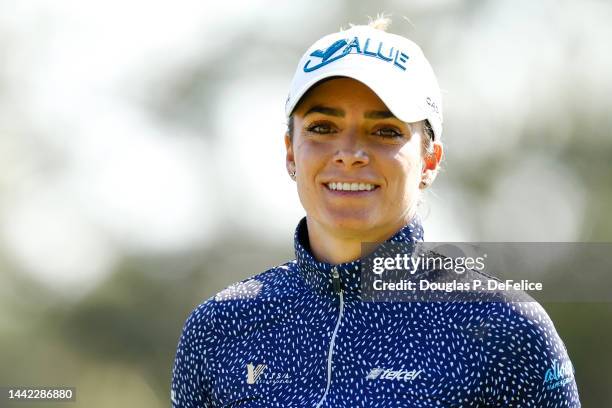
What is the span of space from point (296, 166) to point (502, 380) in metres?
1.00

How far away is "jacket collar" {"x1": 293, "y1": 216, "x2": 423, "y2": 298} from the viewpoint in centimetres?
471

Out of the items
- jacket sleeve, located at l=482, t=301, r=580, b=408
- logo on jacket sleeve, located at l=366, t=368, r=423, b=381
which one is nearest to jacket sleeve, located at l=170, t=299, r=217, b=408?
logo on jacket sleeve, located at l=366, t=368, r=423, b=381

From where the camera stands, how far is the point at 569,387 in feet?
15.0

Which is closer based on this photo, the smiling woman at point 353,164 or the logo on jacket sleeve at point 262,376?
the smiling woman at point 353,164

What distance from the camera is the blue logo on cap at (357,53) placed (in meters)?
4.78

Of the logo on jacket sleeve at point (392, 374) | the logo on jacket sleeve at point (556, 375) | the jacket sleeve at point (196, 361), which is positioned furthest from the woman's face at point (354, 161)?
the logo on jacket sleeve at point (556, 375)

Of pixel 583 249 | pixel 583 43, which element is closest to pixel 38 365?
pixel 583 249

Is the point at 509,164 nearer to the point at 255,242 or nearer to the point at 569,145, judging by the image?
the point at 569,145

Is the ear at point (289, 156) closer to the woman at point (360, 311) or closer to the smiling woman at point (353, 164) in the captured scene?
the woman at point (360, 311)

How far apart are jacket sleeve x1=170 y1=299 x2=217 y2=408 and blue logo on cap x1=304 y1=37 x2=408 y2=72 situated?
A: 0.97 metres

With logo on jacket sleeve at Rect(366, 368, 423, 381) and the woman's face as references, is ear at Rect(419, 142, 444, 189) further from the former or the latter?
logo on jacket sleeve at Rect(366, 368, 423, 381)

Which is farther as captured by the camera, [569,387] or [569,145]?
[569,145]

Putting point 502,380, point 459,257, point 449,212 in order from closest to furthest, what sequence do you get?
point 502,380, point 459,257, point 449,212

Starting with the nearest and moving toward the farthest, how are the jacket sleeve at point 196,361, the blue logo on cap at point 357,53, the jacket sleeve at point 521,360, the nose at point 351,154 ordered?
the jacket sleeve at point 521,360 < the nose at point 351,154 < the blue logo on cap at point 357,53 < the jacket sleeve at point 196,361
